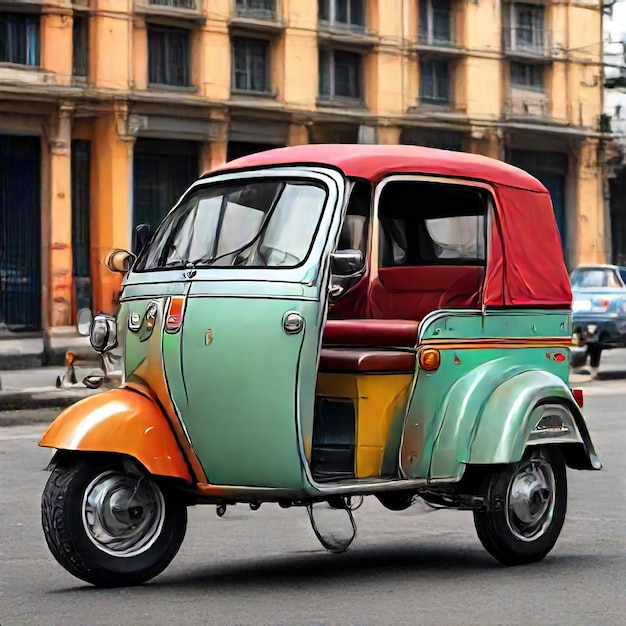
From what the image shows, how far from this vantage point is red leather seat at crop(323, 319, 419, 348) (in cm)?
795

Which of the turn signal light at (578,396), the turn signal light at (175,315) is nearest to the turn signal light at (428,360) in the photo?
the turn signal light at (578,396)

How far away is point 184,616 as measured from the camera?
6688 mm

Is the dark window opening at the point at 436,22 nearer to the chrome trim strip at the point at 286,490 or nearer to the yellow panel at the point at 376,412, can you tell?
the yellow panel at the point at 376,412

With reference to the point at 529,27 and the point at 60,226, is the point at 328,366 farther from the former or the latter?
the point at 529,27

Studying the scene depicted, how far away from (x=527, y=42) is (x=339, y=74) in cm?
590

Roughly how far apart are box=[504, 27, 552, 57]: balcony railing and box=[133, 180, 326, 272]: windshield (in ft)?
93.4

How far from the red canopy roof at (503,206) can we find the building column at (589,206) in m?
29.2

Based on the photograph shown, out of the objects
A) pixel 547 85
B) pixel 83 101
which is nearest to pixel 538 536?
pixel 83 101

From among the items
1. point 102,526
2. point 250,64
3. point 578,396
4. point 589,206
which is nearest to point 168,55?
point 250,64

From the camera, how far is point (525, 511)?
27.2 feet

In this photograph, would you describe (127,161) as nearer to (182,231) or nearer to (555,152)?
(555,152)

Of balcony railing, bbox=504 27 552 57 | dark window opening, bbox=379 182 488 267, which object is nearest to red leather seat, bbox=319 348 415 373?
dark window opening, bbox=379 182 488 267

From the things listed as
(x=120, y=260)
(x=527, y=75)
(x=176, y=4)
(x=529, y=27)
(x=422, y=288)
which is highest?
(x=529, y=27)

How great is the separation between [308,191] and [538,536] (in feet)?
7.12
